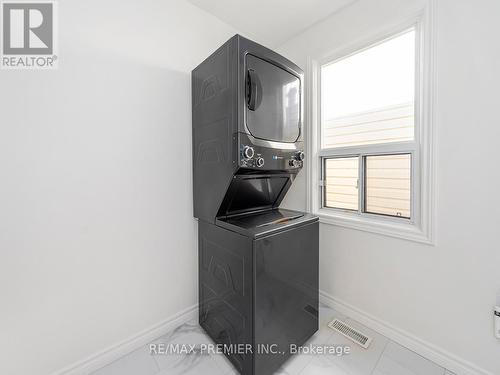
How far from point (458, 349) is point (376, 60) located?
211 centimetres

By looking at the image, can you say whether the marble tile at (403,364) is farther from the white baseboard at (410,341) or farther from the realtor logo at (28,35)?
the realtor logo at (28,35)

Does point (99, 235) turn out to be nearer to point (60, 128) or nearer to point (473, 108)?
point (60, 128)

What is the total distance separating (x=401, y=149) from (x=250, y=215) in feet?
4.02

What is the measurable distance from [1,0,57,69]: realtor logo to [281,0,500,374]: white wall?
2184mm

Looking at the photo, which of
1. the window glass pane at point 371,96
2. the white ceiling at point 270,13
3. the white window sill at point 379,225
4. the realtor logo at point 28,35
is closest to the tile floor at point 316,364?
the white window sill at point 379,225

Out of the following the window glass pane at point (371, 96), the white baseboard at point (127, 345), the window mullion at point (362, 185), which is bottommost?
the white baseboard at point (127, 345)

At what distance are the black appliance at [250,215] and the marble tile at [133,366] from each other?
1.40 ft

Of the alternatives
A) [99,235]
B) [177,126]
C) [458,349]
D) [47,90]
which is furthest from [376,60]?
[99,235]

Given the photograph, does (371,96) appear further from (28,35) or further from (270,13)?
(28,35)

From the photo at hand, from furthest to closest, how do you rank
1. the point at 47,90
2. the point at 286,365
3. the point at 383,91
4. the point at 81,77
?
1. the point at 383,91
2. the point at 286,365
3. the point at 81,77
4. the point at 47,90

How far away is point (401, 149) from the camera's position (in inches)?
63.1

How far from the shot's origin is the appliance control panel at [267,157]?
132 centimetres

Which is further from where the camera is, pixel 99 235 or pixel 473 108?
pixel 99 235

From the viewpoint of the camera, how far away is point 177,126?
5.81 feet
